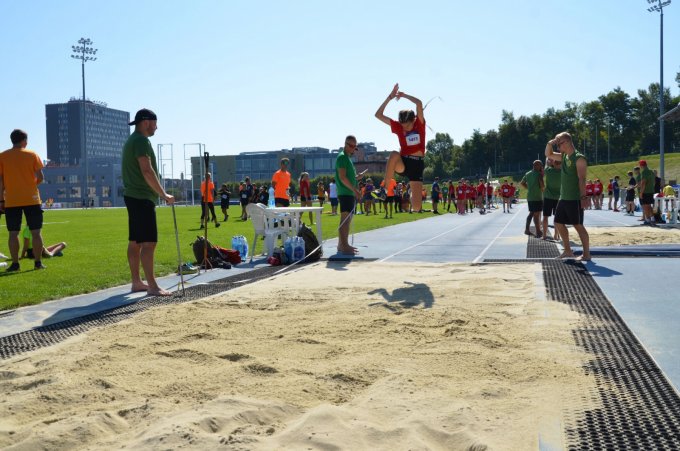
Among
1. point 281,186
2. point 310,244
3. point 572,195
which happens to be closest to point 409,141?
point 310,244

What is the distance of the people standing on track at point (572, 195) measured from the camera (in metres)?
9.20

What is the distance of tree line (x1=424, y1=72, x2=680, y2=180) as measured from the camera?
110m

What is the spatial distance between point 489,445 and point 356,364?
4.17 ft

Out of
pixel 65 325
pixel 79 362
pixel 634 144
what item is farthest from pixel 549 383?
pixel 634 144

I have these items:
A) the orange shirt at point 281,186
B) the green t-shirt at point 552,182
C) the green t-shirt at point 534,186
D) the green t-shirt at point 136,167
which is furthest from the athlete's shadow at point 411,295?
the orange shirt at point 281,186

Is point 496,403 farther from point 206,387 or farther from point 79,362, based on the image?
point 79,362

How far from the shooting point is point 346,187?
10.5m

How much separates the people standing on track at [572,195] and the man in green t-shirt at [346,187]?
3.07 meters

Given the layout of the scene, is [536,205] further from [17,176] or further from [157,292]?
[17,176]

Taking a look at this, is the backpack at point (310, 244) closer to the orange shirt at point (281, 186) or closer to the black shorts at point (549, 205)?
the black shorts at point (549, 205)

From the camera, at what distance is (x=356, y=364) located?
3.73 meters

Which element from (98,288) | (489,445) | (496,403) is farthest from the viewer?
(98,288)

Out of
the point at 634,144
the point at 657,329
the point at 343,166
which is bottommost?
the point at 657,329

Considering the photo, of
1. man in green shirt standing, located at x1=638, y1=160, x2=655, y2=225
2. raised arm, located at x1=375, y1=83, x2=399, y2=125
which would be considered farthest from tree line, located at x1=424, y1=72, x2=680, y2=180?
raised arm, located at x1=375, y1=83, x2=399, y2=125
